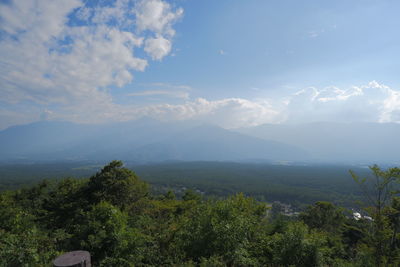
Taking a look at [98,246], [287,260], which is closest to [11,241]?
[98,246]

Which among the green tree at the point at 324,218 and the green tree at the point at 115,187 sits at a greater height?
the green tree at the point at 115,187

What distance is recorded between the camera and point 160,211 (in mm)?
15789

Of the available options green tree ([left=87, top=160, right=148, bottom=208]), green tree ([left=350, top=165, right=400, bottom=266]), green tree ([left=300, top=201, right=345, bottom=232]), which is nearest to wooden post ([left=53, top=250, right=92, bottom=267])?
green tree ([left=350, top=165, right=400, bottom=266])

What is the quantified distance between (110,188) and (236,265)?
42.3 ft

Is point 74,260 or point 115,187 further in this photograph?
point 115,187

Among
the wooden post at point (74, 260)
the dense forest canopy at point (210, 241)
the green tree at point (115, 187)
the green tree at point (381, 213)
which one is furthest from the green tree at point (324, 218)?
Result: the wooden post at point (74, 260)

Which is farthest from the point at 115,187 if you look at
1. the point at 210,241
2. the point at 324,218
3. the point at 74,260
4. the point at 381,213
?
the point at 324,218

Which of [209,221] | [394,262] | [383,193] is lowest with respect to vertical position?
[394,262]

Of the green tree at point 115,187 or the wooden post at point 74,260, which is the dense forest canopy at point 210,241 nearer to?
the wooden post at point 74,260

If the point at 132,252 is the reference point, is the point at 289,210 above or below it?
below

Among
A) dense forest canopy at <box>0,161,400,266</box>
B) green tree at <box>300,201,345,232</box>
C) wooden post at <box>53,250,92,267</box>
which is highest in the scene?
wooden post at <box>53,250,92,267</box>

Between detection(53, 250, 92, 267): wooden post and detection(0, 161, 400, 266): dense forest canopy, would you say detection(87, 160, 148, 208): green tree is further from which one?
detection(53, 250, 92, 267): wooden post

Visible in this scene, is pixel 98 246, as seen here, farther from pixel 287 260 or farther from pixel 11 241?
pixel 287 260

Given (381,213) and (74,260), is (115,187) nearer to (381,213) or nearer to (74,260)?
(74,260)
